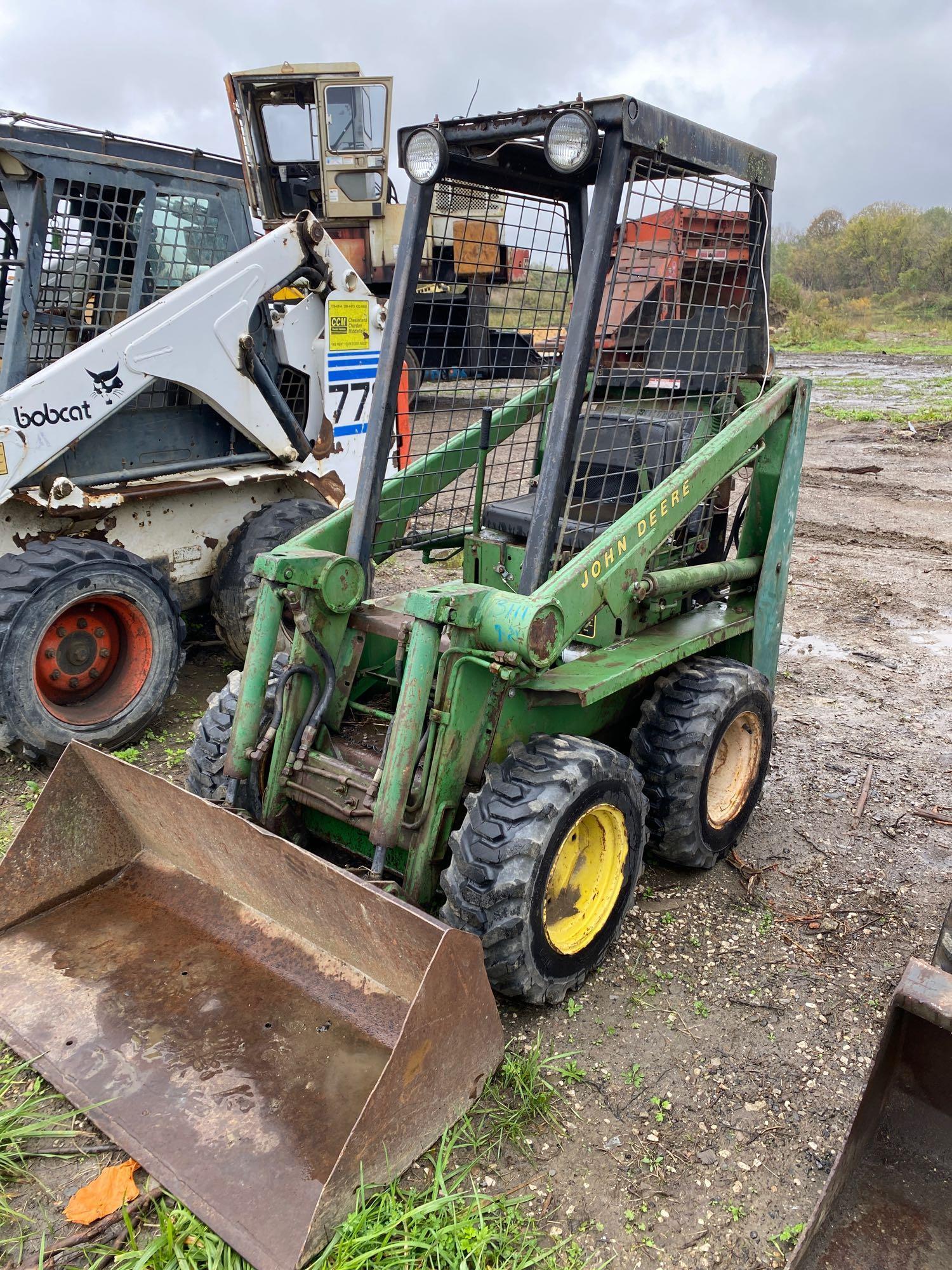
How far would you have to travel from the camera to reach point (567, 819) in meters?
2.75

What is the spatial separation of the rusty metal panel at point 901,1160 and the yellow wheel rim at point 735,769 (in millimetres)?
1459

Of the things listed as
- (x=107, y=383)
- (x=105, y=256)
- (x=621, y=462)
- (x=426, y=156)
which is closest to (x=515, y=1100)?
(x=621, y=462)

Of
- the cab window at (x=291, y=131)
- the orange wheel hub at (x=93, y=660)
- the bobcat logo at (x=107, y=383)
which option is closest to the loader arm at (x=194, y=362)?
the bobcat logo at (x=107, y=383)

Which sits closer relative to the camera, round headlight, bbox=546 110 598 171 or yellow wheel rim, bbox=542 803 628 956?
round headlight, bbox=546 110 598 171

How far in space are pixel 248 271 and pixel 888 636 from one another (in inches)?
171

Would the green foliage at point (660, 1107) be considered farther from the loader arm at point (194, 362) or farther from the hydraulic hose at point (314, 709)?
the loader arm at point (194, 362)

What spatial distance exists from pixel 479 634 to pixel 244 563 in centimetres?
271

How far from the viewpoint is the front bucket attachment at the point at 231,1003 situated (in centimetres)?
220

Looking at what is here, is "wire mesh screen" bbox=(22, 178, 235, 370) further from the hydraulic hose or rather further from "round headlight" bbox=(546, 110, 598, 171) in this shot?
"round headlight" bbox=(546, 110, 598, 171)

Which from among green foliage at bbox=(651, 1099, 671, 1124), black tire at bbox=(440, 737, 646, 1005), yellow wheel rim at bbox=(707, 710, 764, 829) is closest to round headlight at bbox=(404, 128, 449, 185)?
black tire at bbox=(440, 737, 646, 1005)

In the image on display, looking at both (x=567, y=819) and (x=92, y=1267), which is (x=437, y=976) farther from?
(x=92, y=1267)

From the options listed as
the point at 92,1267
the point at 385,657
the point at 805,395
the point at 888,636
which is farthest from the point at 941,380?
the point at 92,1267

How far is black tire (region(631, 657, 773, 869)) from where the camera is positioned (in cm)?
337

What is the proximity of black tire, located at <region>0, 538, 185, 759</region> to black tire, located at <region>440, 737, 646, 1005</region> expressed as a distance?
2.34m
